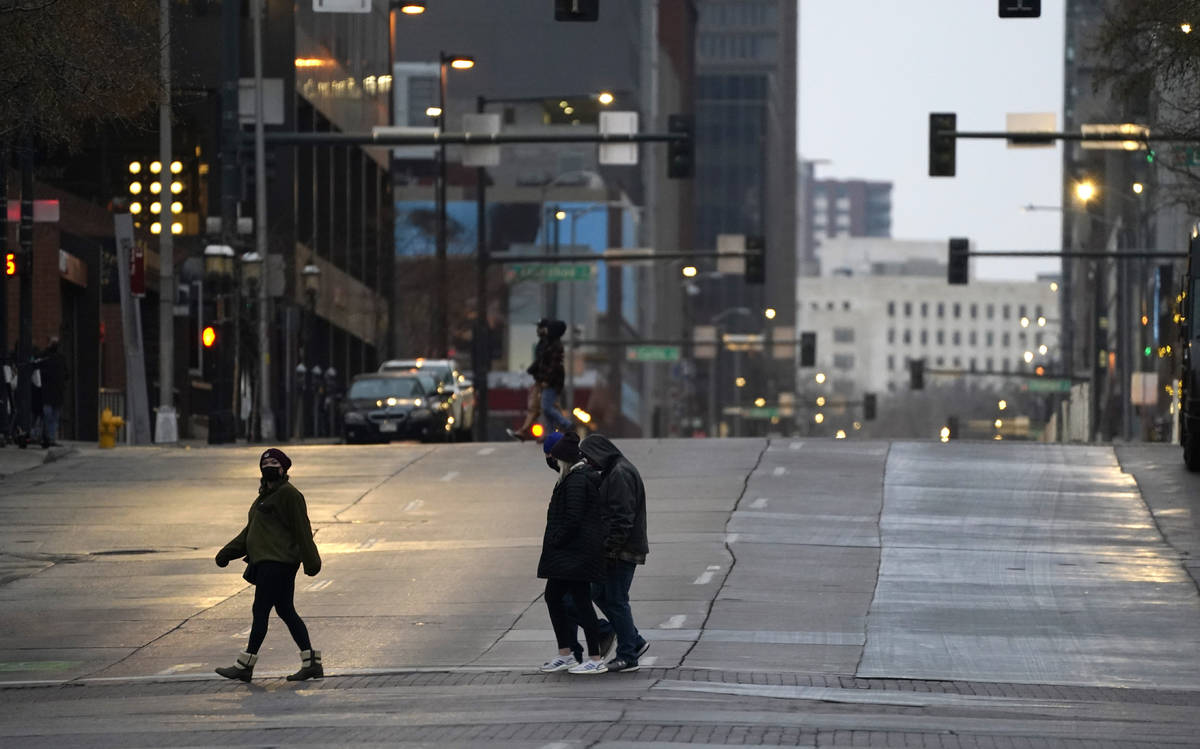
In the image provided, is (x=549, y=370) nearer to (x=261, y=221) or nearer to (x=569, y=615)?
(x=569, y=615)

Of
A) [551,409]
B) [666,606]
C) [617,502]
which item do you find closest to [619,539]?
[617,502]

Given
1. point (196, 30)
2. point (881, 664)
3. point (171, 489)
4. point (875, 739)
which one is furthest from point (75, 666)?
point (196, 30)

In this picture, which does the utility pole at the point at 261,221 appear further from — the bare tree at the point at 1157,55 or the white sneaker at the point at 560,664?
the white sneaker at the point at 560,664

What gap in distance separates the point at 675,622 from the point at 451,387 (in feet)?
94.1

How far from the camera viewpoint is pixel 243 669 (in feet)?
51.2

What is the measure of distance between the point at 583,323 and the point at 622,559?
107 metres

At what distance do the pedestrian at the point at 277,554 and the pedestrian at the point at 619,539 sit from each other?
2071 millimetres

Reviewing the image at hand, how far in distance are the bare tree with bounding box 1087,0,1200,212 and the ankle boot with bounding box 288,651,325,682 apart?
17249 mm

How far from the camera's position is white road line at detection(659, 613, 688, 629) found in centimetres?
1831

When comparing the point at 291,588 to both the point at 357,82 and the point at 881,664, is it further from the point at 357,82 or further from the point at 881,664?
the point at 357,82

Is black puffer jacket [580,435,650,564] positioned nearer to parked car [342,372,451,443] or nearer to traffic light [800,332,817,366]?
parked car [342,372,451,443]

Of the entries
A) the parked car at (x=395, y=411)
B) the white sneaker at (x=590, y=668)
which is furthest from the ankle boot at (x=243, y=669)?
the parked car at (x=395, y=411)

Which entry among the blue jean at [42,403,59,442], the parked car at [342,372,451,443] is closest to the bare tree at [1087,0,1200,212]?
the parked car at [342,372,451,443]

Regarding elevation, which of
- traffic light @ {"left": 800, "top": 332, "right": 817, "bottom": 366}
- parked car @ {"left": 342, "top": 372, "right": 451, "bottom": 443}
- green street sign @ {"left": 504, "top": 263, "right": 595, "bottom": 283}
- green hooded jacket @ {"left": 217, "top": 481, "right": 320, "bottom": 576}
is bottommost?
traffic light @ {"left": 800, "top": 332, "right": 817, "bottom": 366}
